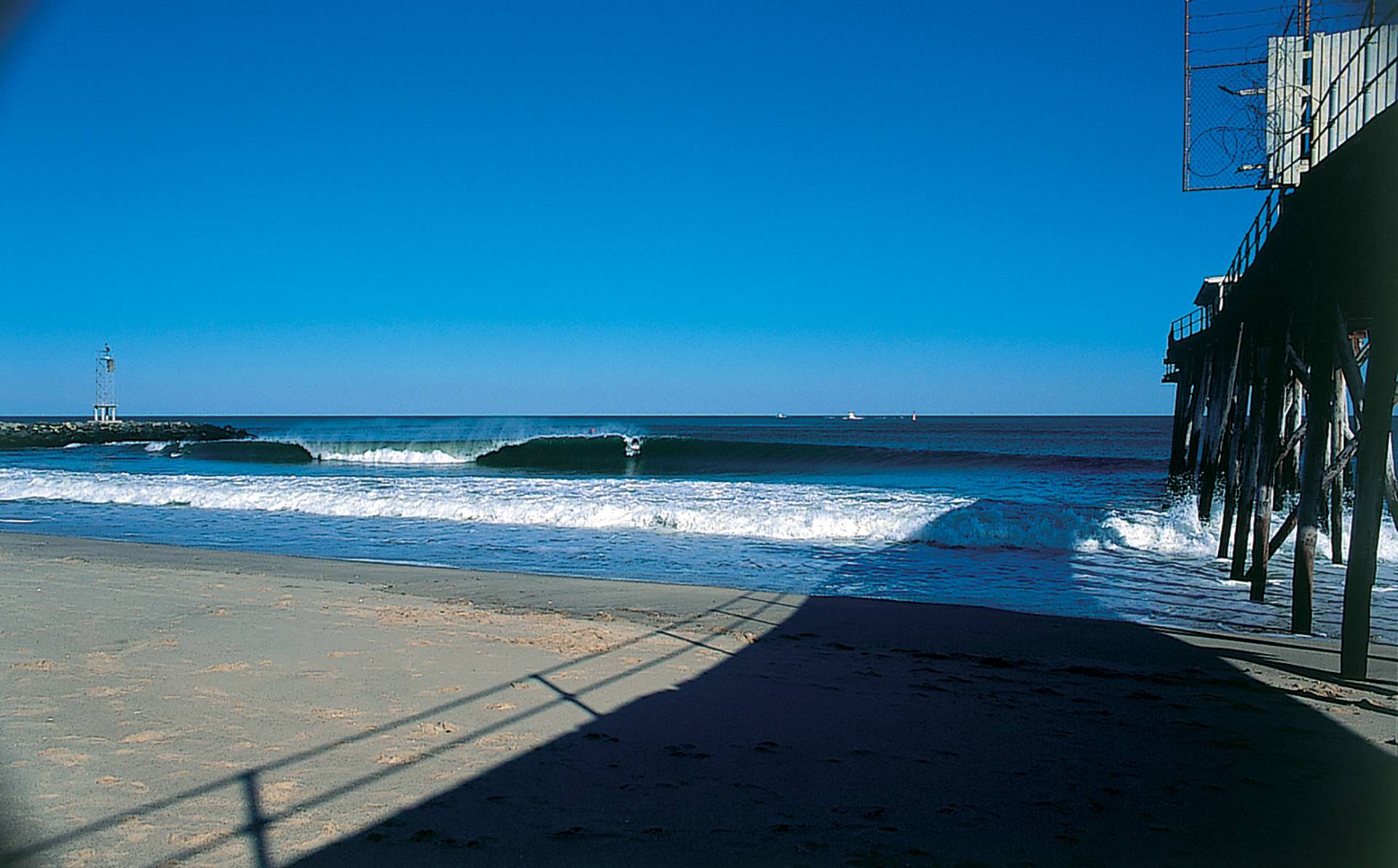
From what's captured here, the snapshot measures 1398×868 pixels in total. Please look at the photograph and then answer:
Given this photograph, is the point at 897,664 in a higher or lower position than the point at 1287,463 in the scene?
lower

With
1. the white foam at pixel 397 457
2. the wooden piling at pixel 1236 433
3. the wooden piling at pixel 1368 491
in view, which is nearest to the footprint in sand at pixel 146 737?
the wooden piling at pixel 1368 491

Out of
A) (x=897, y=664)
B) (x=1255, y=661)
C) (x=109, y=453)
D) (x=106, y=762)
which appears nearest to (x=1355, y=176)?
(x=1255, y=661)

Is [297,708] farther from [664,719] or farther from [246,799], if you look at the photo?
[664,719]

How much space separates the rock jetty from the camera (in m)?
56.0

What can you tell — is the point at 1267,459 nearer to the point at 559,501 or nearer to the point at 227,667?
the point at 227,667

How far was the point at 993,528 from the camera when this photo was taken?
14859 millimetres

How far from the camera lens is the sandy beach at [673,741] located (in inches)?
141

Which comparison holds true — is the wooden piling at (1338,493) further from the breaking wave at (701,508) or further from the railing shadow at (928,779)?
the railing shadow at (928,779)

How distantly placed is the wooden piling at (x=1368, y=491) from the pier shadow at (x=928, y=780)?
73cm

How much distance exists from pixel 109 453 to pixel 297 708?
50021 mm

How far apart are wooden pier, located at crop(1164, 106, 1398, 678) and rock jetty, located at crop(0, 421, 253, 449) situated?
2510 inches

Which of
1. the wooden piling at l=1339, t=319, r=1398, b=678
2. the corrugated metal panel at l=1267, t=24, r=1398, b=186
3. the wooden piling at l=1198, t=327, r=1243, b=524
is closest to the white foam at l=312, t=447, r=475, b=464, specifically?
the wooden piling at l=1198, t=327, r=1243, b=524

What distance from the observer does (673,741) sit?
4.77m

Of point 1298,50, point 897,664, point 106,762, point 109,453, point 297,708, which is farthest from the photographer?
point 109,453
